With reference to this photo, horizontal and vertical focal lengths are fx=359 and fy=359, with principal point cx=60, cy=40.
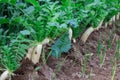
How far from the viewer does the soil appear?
99.2 inches

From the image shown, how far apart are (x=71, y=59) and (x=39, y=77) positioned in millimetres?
466

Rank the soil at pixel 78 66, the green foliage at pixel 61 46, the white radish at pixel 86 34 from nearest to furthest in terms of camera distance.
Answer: the soil at pixel 78 66
the green foliage at pixel 61 46
the white radish at pixel 86 34

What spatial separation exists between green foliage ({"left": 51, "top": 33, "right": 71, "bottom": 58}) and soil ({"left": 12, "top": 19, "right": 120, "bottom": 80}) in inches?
2.3

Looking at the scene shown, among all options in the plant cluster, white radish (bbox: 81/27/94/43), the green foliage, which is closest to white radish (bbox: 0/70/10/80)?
the plant cluster

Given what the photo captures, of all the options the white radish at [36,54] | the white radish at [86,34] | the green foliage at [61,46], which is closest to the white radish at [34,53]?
the white radish at [36,54]

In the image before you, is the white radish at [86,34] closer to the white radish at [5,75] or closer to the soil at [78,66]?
the soil at [78,66]

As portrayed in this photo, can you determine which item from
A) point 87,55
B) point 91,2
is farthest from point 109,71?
point 91,2

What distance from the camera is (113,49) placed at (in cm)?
333

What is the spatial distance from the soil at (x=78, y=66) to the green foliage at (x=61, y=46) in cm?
6

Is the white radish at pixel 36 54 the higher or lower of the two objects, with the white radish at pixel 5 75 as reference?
higher

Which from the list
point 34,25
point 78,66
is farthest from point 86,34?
point 34,25

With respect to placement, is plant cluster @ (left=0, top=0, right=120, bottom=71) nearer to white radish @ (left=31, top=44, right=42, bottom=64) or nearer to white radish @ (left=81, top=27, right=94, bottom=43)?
white radish @ (left=31, top=44, right=42, bottom=64)

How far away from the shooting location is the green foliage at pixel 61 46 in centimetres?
274

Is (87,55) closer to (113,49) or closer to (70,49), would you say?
(70,49)
